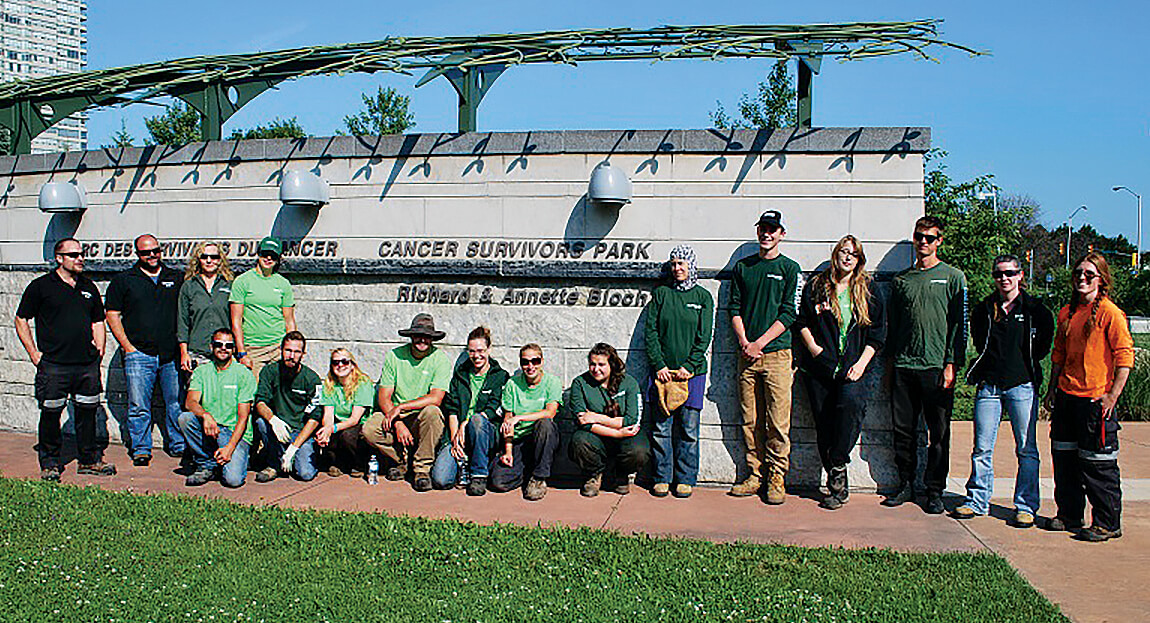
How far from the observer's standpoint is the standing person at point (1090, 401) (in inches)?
247

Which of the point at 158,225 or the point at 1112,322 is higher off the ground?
the point at 158,225

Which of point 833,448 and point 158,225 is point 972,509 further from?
point 158,225

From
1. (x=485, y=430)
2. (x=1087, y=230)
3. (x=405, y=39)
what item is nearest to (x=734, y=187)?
(x=485, y=430)

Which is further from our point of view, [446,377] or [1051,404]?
[446,377]

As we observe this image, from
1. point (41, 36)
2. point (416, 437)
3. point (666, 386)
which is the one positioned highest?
point (41, 36)

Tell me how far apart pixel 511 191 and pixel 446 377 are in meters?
1.60

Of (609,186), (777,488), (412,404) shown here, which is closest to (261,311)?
(412,404)

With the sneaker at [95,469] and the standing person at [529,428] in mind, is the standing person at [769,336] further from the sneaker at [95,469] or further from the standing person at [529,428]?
the sneaker at [95,469]

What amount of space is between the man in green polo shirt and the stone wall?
3.34 feet

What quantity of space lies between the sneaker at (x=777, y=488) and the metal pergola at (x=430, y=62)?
268cm

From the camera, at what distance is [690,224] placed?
7.88 m

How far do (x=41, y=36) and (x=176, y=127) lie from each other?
8271cm

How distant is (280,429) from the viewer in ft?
25.5

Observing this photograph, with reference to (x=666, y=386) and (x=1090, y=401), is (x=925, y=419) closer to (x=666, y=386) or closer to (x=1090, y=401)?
(x=1090, y=401)
